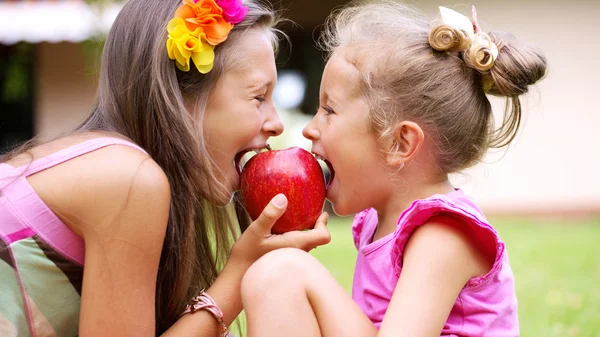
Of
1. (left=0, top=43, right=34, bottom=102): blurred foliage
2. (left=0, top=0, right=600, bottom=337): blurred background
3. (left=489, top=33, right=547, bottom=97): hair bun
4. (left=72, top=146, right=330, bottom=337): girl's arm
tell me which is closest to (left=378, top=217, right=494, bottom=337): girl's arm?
(left=489, top=33, right=547, bottom=97): hair bun

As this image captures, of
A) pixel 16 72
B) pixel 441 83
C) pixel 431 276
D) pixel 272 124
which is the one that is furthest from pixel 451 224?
pixel 16 72

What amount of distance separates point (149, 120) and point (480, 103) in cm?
116

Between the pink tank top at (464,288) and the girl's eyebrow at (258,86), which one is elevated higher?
the girl's eyebrow at (258,86)

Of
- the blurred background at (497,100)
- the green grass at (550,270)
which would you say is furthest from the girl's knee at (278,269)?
the blurred background at (497,100)

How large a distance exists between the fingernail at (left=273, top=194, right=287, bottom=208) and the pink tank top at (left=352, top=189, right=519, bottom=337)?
34 cm

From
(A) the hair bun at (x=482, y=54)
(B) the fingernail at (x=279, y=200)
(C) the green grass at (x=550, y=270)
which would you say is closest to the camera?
(A) the hair bun at (x=482, y=54)

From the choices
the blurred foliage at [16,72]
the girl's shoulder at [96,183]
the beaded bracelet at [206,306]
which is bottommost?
the blurred foliage at [16,72]

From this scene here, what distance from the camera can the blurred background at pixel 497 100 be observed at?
1002 cm

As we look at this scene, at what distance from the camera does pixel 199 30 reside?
2.76m

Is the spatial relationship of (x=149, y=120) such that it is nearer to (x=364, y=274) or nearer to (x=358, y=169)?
(x=358, y=169)

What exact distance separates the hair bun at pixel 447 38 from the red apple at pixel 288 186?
0.63 metres

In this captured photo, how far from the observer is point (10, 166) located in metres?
2.55

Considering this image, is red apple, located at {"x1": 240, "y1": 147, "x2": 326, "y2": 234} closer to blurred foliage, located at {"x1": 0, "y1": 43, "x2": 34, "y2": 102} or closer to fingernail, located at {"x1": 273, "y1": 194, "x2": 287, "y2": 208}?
fingernail, located at {"x1": 273, "y1": 194, "x2": 287, "y2": 208}

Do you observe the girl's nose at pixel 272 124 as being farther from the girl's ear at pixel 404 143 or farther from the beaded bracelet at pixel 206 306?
the beaded bracelet at pixel 206 306
